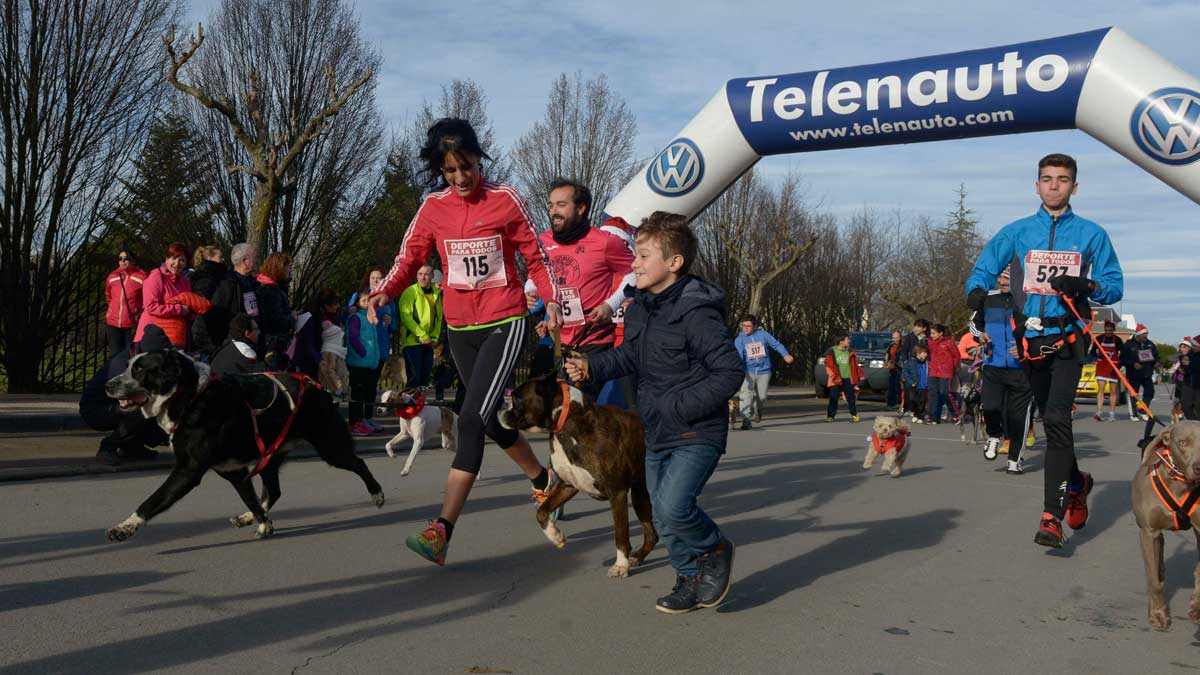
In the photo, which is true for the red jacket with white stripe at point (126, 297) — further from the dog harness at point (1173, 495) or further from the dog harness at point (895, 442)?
the dog harness at point (1173, 495)

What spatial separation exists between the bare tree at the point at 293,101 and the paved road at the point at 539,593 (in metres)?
14.5

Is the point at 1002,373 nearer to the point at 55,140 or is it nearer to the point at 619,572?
the point at 619,572

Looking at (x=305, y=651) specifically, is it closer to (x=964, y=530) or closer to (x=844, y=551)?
(x=844, y=551)

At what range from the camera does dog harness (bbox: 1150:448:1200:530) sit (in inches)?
172

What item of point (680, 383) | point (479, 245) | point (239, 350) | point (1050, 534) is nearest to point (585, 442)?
point (680, 383)

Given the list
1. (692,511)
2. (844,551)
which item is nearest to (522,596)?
(692,511)

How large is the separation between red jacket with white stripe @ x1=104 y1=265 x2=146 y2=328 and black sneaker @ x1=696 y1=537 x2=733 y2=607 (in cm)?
834

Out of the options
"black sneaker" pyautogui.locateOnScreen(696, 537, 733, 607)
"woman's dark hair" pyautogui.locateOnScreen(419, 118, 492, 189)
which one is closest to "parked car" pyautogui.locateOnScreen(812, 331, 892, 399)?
"woman's dark hair" pyautogui.locateOnScreen(419, 118, 492, 189)

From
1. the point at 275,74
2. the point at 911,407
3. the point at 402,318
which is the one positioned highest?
the point at 275,74

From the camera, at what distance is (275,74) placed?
70.1 feet

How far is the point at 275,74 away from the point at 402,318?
10666 millimetres

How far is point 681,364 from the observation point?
445cm

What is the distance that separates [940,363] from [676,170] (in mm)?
8170

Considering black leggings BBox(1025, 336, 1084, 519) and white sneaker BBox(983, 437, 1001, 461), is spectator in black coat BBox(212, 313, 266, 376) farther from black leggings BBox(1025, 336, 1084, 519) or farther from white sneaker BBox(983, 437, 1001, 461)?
white sneaker BBox(983, 437, 1001, 461)
